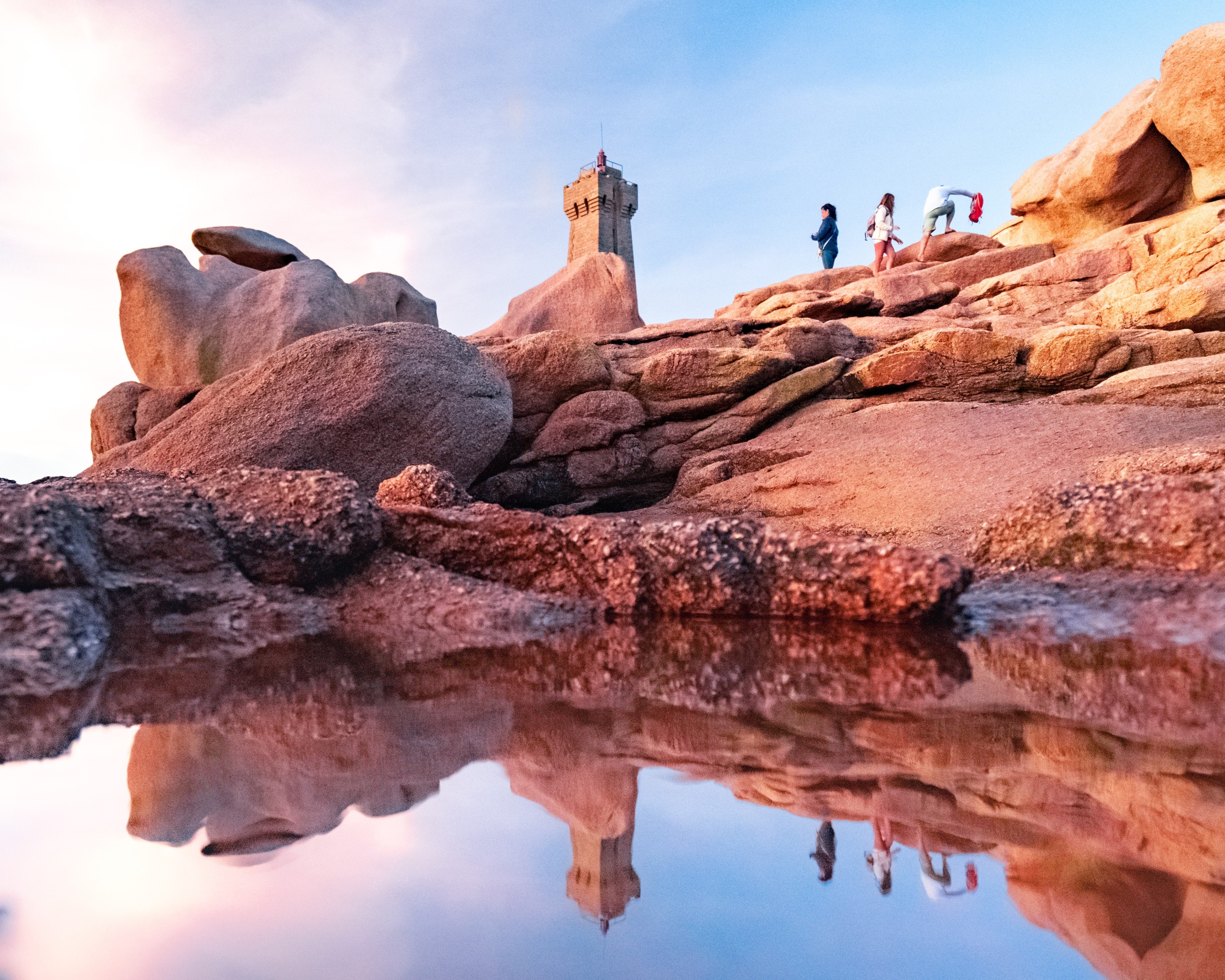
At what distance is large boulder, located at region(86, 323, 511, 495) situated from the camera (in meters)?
6.29

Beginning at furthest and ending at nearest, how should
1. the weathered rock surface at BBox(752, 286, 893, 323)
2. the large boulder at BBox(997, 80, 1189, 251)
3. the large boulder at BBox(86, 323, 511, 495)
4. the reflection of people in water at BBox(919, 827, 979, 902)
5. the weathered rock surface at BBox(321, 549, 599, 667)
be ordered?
the large boulder at BBox(997, 80, 1189, 251) → the weathered rock surface at BBox(752, 286, 893, 323) → the large boulder at BBox(86, 323, 511, 495) → the weathered rock surface at BBox(321, 549, 599, 667) → the reflection of people in water at BBox(919, 827, 979, 902)

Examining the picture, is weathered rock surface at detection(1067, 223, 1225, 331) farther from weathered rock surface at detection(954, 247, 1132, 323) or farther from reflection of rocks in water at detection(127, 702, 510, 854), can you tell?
reflection of rocks in water at detection(127, 702, 510, 854)

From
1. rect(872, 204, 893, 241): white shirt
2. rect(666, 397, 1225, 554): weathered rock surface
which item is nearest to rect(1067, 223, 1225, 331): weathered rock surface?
rect(666, 397, 1225, 554): weathered rock surface

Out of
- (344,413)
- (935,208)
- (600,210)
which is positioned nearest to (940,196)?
(935,208)

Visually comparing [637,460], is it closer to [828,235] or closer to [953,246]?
[828,235]

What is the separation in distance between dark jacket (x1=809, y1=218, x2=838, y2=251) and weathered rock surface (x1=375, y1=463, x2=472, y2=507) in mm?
13109

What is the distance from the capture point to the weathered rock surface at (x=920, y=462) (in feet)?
18.1

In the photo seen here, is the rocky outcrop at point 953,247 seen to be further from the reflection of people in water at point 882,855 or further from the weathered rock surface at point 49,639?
the reflection of people in water at point 882,855

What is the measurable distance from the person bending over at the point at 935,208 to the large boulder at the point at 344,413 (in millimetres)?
→ 11857

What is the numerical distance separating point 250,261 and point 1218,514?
360 inches

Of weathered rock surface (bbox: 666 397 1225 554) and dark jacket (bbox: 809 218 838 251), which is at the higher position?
dark jacket (bbox: 809 218 838 251)

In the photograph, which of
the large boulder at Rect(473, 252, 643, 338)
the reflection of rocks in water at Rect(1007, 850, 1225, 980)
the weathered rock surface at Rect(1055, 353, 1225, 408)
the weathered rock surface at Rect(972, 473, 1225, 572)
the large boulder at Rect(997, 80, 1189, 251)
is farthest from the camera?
the large boulder at Rect(997, 80, 1189, 251)

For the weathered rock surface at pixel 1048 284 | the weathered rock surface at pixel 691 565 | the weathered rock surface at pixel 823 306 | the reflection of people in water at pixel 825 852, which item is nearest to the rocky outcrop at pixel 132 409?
the weathered rock surface at pixel 691 565

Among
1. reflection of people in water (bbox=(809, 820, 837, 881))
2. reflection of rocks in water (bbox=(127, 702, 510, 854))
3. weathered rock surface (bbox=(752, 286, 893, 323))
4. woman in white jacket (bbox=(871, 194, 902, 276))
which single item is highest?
woman in white jacket (bbox=(871, 194, 902, 276))
